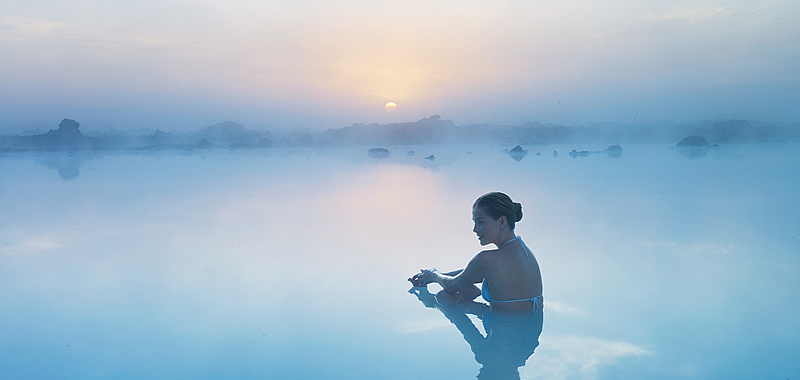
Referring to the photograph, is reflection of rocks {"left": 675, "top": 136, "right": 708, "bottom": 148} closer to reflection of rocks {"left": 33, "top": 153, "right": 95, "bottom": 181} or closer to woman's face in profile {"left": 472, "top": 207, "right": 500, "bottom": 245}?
reflection of rocks {"left": 33, "top": 153, "right": 95, "bottom": 181}

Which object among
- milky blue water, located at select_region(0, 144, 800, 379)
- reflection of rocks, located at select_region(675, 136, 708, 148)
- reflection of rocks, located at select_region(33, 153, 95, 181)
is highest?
reflection of rocks, located at select_region(675, 136, 708, 148)

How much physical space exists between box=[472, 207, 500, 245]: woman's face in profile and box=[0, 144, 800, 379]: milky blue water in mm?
460

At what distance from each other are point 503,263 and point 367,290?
38.4 inches

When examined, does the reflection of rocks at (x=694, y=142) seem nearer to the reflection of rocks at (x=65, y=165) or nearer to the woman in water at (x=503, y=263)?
the reflection of rocks at (x=65, y=165)

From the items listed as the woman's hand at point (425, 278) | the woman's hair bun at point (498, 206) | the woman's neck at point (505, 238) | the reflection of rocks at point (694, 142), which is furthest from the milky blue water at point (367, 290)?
the reflection of rocks at point (694, 142)

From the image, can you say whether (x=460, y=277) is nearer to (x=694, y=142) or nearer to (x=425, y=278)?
(x=425, y=278)

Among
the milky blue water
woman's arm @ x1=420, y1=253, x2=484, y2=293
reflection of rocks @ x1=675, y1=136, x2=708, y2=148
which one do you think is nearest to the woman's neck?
woman's arm @ x1=420, y1=253, x2=484, y2=293

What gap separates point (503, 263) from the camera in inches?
96.0

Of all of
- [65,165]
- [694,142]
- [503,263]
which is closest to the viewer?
[503,263]

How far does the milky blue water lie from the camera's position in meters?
2.16

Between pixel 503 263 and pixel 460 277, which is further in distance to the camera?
pixel 460 277

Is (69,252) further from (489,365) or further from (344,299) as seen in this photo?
(489,365)

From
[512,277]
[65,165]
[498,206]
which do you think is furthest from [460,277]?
[65,165]

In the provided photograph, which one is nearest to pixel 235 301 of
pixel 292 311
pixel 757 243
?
pixel 292 311
